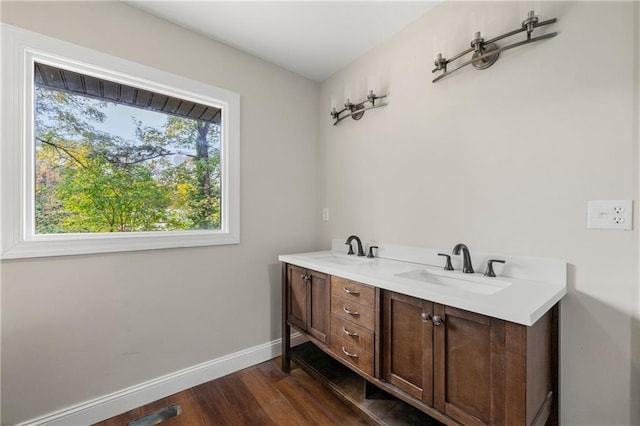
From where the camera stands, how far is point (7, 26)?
1392mm

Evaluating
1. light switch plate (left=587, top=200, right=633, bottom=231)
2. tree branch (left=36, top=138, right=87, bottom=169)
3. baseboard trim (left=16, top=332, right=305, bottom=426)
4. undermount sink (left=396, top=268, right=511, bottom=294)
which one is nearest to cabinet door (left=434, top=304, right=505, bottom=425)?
undermount sink (left=396, top=268, right=511, bottom=294)

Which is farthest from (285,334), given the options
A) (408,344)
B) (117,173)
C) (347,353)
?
(117,173)

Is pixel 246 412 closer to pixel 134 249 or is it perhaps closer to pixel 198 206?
pixel 134 249

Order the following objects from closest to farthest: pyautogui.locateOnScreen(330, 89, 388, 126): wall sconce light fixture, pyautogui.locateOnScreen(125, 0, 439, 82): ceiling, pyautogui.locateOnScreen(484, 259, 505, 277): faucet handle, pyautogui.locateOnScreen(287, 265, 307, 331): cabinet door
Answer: pyautogui.locateOnScreen(484, 259, 505, 277): faucet handle, pyautogui.locateOnScreen(125, 0, 439, 82): ceiling, pyautogui.locateOnScreen(287, 265, 307, 331): cabinet door, pyautogui.locateOnScreen(330, 89, 388, 126): wall sconce light fixture

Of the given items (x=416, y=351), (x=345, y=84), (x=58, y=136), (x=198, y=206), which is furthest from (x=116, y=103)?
(x=416, y=351)

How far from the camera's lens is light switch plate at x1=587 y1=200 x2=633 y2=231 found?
1.12 meters

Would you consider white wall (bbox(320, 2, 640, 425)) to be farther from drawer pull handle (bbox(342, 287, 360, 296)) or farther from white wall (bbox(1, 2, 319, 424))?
white wall (bbox(1, 2, 319, 424))

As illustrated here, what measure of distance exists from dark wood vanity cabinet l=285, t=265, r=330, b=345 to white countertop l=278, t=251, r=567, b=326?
0.10 metres

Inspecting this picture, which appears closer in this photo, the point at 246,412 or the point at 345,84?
the point at 246,412

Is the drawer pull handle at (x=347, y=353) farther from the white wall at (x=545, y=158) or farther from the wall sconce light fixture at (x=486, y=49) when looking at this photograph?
the wall sconce light fixture at (x=486, y=49)

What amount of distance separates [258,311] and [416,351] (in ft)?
4.79

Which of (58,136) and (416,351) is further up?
(58,136)

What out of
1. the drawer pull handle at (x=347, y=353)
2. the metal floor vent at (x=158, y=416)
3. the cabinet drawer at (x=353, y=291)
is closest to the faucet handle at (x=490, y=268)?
the cabinet drawer at (x=353, y=291)

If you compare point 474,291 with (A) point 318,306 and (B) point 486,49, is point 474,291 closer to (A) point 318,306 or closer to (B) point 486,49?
(A) point 318,306
